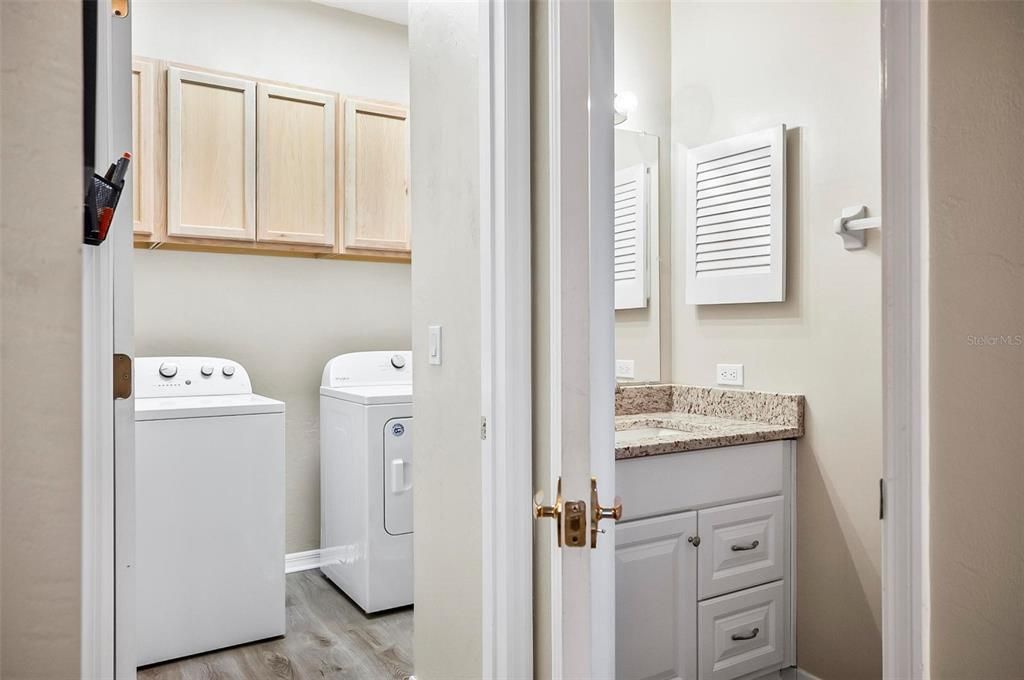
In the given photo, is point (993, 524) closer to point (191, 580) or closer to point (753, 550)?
point (753, 550)

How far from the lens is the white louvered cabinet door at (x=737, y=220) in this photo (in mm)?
2262

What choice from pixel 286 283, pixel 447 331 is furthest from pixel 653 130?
pixel 286 283

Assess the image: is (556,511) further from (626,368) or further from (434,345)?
(626,368)

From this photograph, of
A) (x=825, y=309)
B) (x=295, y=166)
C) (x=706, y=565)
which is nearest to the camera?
(x=706, y=565)

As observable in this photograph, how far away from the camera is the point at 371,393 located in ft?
9.80

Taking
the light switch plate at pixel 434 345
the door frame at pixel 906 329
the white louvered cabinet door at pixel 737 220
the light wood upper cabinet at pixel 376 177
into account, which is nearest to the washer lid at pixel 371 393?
the light wood upper cabinet at pixel 376 177

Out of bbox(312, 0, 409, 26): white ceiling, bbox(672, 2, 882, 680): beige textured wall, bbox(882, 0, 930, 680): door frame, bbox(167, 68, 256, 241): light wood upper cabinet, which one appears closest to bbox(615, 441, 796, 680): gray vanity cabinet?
bbox(672, 2, 882, 680): beige textured wall

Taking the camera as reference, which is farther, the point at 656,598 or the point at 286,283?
the point at 286,283

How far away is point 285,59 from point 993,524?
3.27 m

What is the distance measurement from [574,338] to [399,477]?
7.05 ft

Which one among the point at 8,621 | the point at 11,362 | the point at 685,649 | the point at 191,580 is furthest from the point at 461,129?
the point at 191,580

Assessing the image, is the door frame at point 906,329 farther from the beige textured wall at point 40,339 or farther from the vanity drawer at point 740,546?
the beige textured wall at point 40,339

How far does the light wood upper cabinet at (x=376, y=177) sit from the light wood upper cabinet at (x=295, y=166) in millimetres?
83

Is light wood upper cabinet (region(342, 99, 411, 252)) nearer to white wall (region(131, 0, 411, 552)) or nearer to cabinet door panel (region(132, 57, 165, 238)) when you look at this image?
white wall (region(131, 0, 411, 552))
